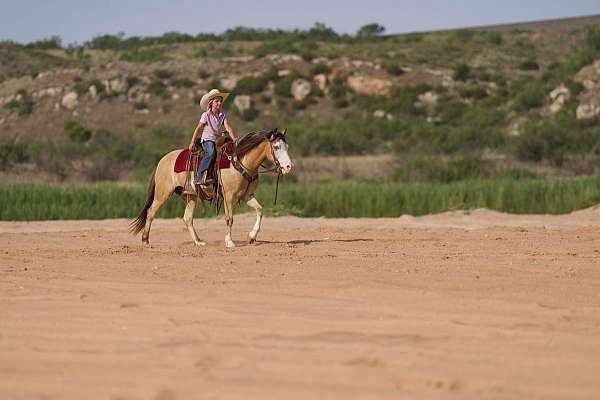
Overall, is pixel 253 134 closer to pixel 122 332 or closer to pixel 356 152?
pixel 122 332

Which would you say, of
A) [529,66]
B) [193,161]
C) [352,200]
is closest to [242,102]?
[529,66]

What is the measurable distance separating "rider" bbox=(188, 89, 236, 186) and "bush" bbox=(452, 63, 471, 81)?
4879 cm

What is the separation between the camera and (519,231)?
17.8 metres

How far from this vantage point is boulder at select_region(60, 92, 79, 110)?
59500 mm

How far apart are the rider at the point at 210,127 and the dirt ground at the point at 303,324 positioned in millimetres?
1889

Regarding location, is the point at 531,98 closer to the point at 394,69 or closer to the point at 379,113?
the point at 379,113

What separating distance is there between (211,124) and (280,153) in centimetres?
118

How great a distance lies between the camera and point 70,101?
196 ft

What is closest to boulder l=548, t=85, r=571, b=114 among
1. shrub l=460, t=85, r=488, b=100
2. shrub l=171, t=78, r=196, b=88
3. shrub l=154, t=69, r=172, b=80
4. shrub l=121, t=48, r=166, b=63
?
shrub l=460, t=85, r=488, b=100

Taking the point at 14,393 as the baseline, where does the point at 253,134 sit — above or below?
above

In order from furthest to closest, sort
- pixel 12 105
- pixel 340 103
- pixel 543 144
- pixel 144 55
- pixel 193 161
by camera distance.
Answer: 1. pixel 144 55
2. pixel 12 105
3. pixel 340 103
4. pixel 543 144
5. pixel 193 161

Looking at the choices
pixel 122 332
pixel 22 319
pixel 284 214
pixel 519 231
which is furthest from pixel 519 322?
pixel 284 214

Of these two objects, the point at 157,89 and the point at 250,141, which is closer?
the point at 250,141

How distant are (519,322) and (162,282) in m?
3.67
